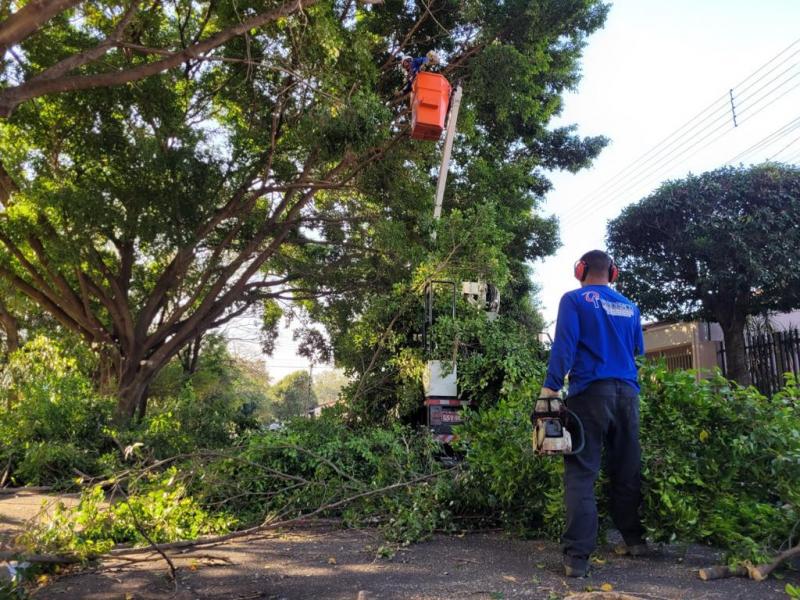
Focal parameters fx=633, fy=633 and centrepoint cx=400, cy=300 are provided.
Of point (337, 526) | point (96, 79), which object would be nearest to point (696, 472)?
point (337, 526)

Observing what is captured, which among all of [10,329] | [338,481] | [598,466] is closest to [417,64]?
[338,481]

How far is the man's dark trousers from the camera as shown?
347 centimetres

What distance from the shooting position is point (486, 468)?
15.7 feet

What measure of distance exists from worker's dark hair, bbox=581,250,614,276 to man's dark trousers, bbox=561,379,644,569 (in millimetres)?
713

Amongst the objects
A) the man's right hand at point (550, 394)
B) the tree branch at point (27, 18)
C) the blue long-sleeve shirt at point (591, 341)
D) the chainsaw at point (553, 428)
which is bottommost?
the chainsaw at point (553, 428)

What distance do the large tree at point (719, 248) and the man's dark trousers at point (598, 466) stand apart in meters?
10.4

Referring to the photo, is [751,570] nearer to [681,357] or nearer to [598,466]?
[598,466]

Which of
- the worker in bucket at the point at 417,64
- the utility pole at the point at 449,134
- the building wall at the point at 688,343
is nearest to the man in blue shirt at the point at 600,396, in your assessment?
the worker in bucket at the point at 417,64

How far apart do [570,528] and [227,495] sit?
3309 millimetres

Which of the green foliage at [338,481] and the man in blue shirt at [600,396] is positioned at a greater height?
the man in blue shirt at [600,396]

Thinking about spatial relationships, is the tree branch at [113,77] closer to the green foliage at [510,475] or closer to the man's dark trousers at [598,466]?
the green foliage at [510,475]

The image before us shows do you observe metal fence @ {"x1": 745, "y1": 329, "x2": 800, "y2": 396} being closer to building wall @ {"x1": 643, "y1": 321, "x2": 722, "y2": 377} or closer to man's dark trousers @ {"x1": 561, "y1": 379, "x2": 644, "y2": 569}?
building wall @ {"x1": 643, "y1": 321, "x2": 722, "y2": 377}

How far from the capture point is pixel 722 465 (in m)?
3.84

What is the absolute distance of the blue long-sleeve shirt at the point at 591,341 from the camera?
366 centimetres
